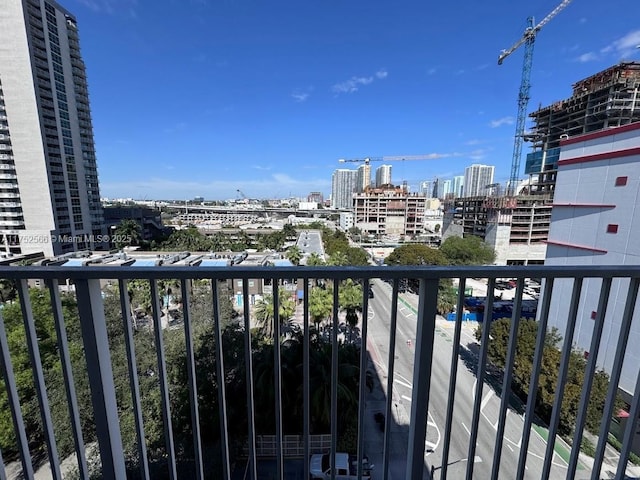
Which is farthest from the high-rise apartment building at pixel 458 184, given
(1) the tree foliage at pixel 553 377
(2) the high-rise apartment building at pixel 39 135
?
(1) the tree foliage at pixel 553 377

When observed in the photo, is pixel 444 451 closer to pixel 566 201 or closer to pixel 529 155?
pixel 566 201

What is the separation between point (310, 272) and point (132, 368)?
0.82 metres

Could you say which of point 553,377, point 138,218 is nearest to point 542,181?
point 553,377

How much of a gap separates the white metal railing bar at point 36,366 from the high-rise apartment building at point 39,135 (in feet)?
109

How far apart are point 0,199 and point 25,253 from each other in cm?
483

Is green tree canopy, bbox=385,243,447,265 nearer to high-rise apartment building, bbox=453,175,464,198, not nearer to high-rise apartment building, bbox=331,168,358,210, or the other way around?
high-rise apartment building, bbox=331,168,358,210

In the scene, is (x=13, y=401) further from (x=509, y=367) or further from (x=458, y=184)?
(x=458, y=184)

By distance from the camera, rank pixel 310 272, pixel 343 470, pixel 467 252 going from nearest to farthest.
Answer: pixel 310 272 < pixel 343 470 < pixel 467 252

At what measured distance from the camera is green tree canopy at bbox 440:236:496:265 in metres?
28.0

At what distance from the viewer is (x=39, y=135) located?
24.9 metres

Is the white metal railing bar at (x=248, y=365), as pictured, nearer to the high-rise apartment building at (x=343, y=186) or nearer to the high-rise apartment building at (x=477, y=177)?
the high-rise apartment building at (x=343, y=186)

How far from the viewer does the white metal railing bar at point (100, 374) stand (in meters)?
1.07

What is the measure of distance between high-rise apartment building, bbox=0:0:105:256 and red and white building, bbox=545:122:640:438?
35.8m

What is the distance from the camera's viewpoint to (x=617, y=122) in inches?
1362
